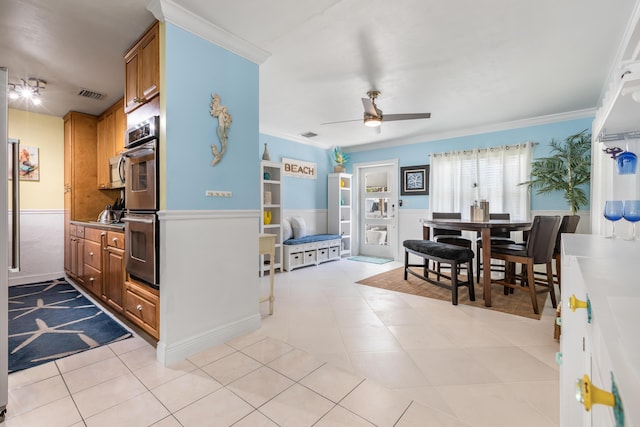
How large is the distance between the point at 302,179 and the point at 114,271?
3634 mm

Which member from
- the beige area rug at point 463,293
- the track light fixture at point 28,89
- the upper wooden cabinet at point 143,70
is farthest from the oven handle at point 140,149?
the beige area rug at point 463,293

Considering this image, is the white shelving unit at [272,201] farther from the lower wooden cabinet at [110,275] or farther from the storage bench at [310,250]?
the lower wooden cabinet at [110,275]

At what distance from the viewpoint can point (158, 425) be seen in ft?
4.86

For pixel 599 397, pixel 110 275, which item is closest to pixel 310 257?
pixel 110 275

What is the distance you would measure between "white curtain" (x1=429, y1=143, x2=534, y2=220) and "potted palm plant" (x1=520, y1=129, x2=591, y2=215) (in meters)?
0.25

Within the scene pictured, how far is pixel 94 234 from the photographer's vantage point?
323 centimetres

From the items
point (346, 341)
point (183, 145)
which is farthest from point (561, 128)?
point (183, 145)

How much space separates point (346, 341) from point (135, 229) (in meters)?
1.89

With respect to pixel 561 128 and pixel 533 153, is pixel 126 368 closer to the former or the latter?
pixel 533 153

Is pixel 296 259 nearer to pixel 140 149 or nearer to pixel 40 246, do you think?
pixel 140 149

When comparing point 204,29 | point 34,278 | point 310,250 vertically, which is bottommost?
point 34,278

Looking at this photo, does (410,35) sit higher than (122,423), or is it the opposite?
(410,35)

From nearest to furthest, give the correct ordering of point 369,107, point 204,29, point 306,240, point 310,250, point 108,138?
point 204,29, point 369,107, point 108,138, point 306,240, point 310,250

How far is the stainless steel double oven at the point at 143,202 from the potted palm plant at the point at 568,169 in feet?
15.5
